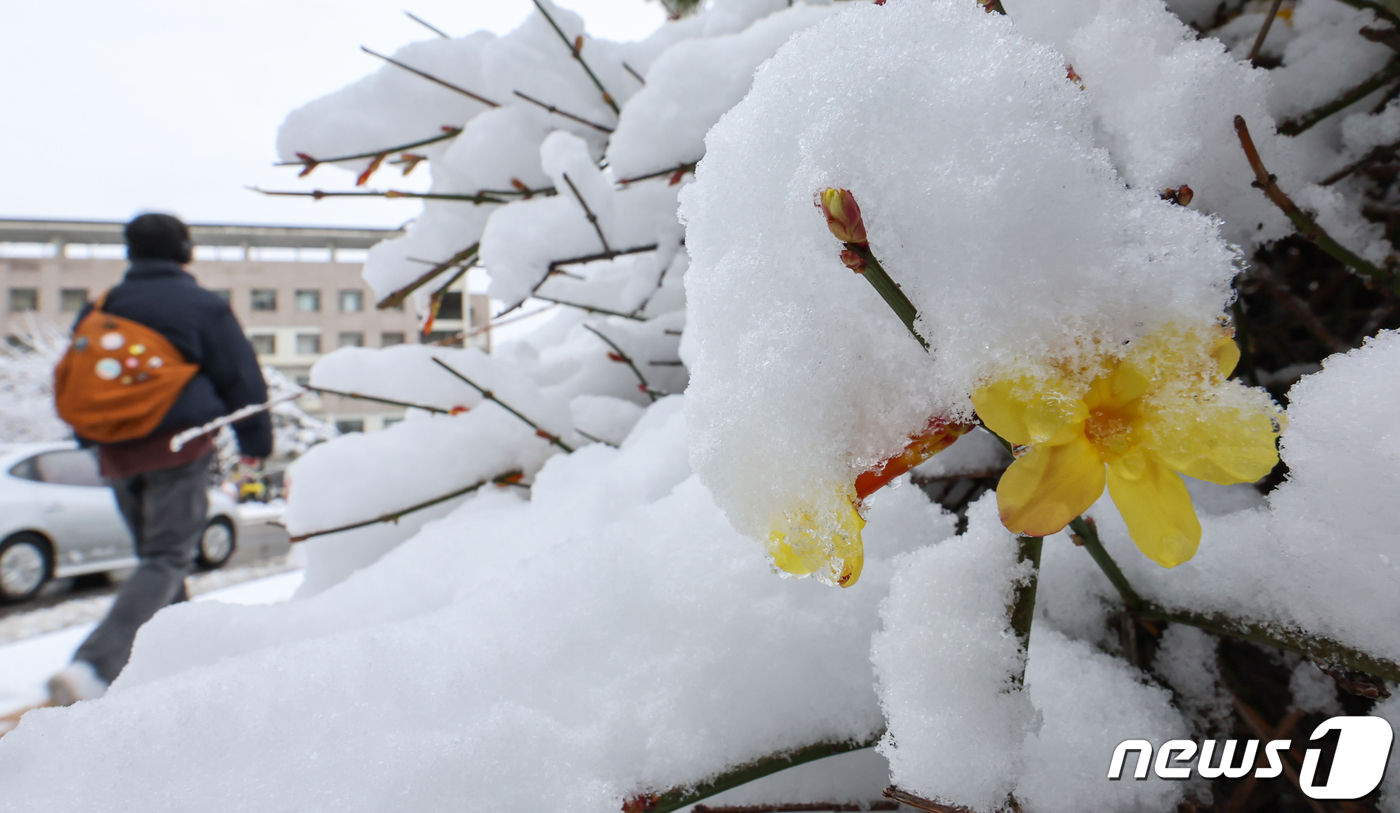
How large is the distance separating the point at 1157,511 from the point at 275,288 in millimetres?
32269

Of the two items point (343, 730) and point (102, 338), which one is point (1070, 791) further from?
point (102, 338)

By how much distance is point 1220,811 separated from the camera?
17.1 inches

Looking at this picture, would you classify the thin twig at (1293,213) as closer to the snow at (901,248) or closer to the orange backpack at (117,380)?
the snow at (901,248)

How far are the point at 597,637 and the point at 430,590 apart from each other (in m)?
0.31

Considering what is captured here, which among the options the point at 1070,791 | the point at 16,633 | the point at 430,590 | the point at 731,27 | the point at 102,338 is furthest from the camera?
the point at 16,633

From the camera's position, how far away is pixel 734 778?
1.36ft

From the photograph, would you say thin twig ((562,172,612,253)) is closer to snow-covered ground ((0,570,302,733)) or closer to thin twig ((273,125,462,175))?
thin twig ((273,125,462,175))

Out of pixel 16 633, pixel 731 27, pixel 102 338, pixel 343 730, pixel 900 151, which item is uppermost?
pixel 731 27

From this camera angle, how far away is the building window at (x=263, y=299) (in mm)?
26750

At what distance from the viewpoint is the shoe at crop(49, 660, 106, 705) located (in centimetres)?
199

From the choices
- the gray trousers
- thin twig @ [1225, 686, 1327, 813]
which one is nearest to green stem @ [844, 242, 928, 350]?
thin twig @ [1225, 686, 1327, 813]

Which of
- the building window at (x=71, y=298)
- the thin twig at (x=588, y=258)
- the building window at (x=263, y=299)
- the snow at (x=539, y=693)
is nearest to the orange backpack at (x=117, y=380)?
the thin twig at (x=588, y=258)

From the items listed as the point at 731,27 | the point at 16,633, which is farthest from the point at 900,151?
the point at 16,633

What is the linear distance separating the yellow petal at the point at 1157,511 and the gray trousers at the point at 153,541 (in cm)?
263
